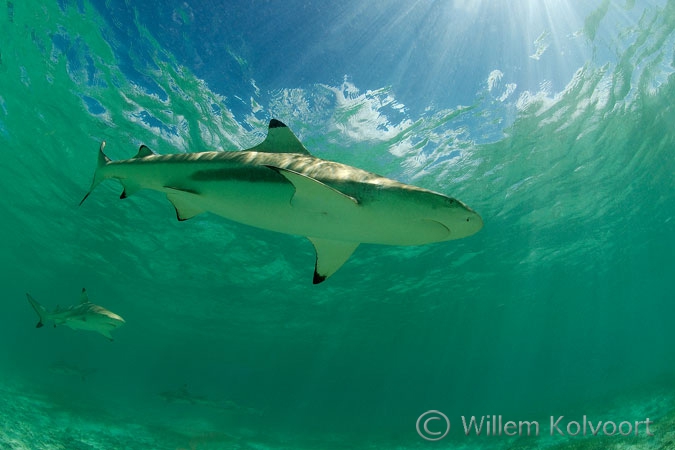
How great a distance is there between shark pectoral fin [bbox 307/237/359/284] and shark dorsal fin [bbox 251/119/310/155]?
100 cm

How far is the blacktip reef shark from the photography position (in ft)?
8.49

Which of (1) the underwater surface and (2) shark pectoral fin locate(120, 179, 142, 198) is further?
(1) the underwater surface

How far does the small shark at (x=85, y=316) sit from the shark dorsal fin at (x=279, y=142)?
19.1 ft

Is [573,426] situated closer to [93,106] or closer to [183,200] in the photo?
[183,200]

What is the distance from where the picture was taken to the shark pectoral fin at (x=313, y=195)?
246 centimetres

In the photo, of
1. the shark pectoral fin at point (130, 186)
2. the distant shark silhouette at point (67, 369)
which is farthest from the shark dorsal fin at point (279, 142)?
the distant shark silhouette at point (67, 369)

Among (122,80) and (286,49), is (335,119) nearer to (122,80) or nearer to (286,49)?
(286,49)

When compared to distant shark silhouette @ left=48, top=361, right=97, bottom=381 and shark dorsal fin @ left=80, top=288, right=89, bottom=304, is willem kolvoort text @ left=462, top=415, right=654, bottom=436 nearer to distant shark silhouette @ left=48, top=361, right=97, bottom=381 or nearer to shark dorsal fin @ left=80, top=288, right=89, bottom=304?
shark dorsal fin @ left=80, top=288, right=89, bottom=304

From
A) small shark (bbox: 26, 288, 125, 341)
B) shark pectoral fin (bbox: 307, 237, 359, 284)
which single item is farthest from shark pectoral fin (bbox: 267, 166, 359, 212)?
small shark (bbox: 26, 288, 125, 341)

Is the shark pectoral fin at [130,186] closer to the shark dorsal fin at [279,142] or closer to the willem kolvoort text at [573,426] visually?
the shark dorsal fin at [279,142]

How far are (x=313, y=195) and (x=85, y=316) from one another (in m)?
7.81

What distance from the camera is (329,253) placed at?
3982 mm

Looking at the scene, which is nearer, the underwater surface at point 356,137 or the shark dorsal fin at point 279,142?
the shark dorsal fin at point 279,142

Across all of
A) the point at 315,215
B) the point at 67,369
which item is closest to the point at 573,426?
the point at 315,215
